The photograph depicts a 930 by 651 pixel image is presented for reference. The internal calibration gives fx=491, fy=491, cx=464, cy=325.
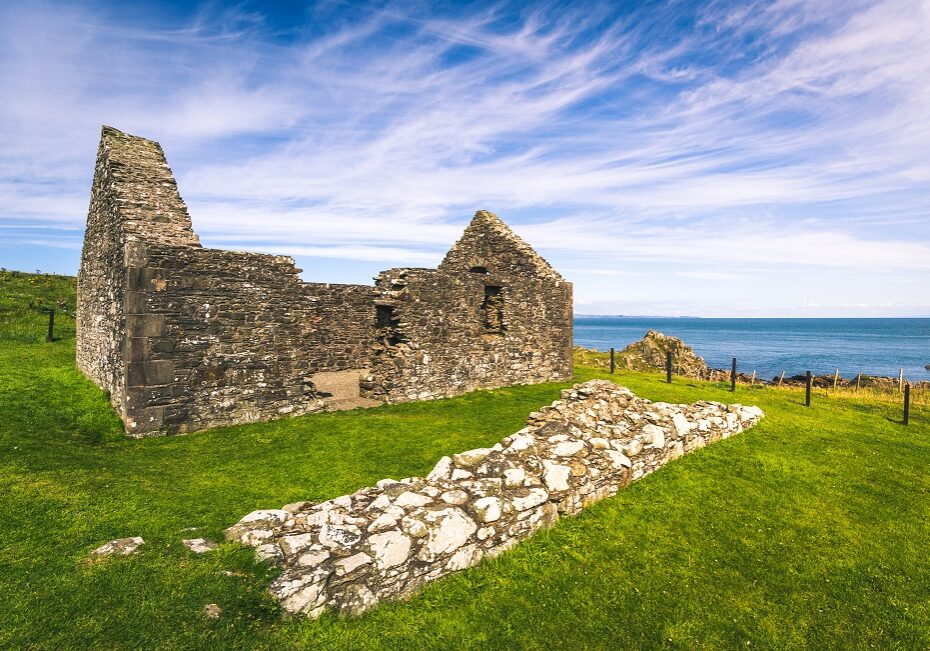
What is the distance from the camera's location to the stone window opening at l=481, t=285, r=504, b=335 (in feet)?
64.6

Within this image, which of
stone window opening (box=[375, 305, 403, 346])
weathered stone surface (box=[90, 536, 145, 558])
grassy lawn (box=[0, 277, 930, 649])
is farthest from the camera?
stone window opening (box=[375, 305, 403, 346])

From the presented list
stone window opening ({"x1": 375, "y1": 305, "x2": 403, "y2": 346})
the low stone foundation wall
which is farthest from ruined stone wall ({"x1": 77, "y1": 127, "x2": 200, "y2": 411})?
the low stone foundation wall

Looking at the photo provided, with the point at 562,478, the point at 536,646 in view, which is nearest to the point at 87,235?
the point at 562,478

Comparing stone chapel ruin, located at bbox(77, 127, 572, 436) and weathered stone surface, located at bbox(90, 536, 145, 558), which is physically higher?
stone chapel ruin, located at bbox(77, 127, 572, 436)

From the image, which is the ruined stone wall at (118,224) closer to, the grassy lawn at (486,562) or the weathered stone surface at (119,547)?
the grassy lawn at (486,562)

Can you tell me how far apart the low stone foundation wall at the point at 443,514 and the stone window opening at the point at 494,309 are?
34.3ft

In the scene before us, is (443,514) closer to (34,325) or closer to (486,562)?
(486,562)

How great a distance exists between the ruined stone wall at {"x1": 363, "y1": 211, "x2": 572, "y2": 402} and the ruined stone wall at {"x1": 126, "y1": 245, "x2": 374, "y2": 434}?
193 centimetres

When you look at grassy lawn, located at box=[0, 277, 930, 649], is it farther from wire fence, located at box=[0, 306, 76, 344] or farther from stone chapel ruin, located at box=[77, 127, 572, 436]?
wire fence, located at box=[0, 306, 76, 344]

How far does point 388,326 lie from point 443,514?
1086 centimetres

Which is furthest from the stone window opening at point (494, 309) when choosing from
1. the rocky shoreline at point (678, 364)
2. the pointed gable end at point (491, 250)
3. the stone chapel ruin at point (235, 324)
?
the rocky shoreline at point (678, 364)

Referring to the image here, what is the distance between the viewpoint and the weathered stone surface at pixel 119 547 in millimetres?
5105

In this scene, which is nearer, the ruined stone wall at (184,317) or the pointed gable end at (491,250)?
the ruined stone wall at (184,317)

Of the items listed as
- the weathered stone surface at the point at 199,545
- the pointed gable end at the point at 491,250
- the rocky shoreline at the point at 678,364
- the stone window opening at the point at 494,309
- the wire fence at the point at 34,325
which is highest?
the pointed gable end at the point at 491,250
